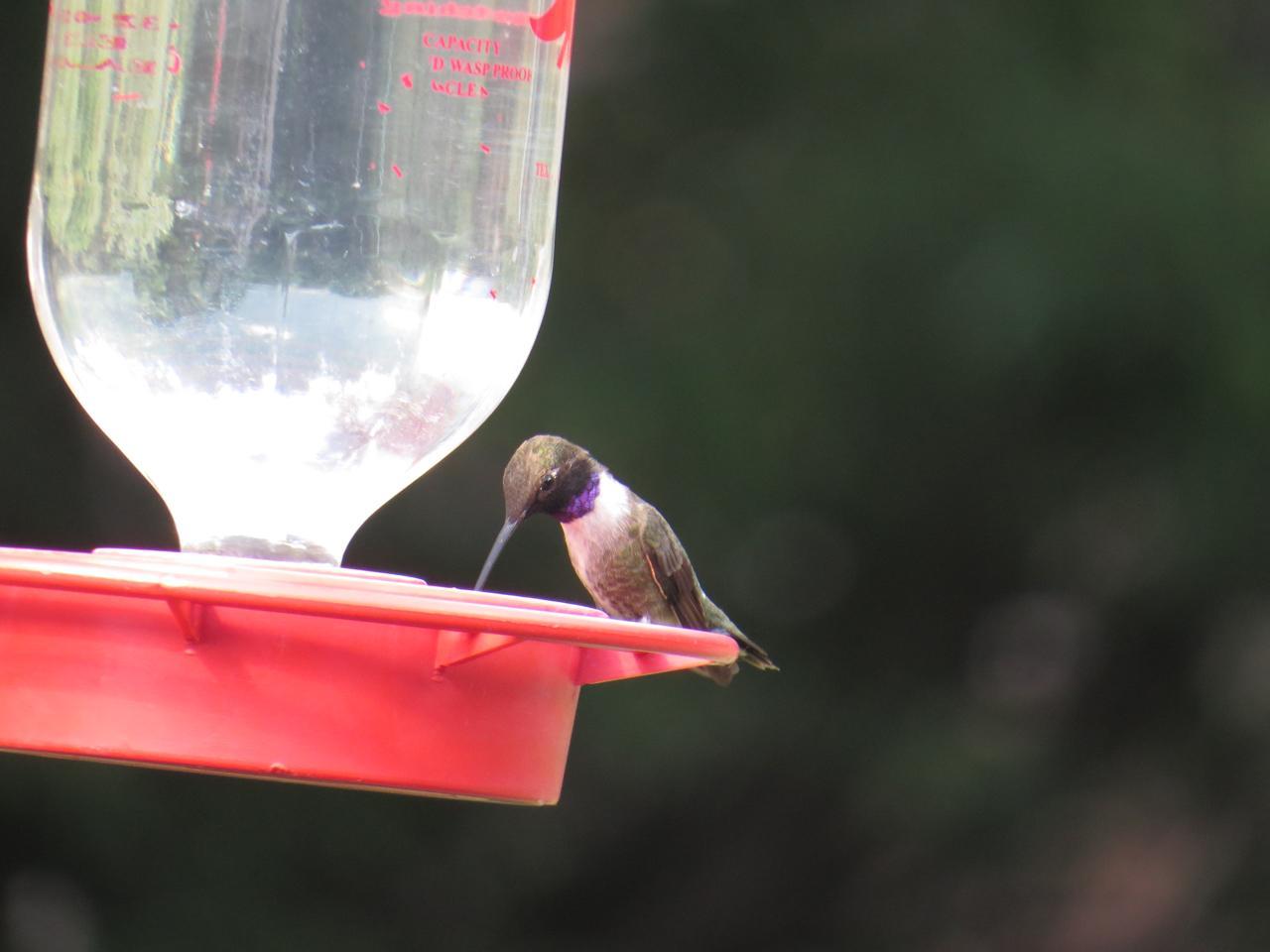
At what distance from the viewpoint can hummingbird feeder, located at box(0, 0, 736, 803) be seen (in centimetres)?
201

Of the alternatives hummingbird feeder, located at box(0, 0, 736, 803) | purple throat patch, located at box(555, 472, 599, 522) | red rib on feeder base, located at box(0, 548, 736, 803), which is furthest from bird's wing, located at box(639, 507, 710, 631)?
red rib on feeder base, located at box(0, 548, 736, 803)

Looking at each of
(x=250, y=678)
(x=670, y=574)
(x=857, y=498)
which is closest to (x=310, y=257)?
(x=250, y=678)

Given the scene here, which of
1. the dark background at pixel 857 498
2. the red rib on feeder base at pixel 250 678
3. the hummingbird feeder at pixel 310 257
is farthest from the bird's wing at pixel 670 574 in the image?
the red rib on feeder base at pixel 250 678

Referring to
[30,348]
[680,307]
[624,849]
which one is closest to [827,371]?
[680,307]

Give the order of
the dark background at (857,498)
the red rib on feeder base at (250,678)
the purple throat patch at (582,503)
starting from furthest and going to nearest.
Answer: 1. the dark background at (857,498)
2. the purple throat patch at (582,503)
3. the red rib on feeder base at (250,678)

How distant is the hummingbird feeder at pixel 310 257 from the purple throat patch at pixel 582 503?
1.14 meters

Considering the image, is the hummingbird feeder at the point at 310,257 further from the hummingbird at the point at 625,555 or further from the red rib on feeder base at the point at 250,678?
the hummingbird at the point at 625,555

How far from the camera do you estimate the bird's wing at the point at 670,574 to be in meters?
3.52

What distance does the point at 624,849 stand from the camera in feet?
19.1

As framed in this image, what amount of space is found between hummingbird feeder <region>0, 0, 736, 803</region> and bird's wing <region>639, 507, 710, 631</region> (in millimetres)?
1235

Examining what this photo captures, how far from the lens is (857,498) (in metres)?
5.52

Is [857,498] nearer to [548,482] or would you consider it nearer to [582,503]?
[582,503]

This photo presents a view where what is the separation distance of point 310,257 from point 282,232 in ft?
0.15

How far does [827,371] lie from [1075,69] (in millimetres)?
1154
